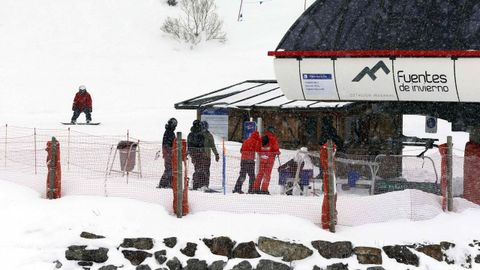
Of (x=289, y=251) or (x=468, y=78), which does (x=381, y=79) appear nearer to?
(x=468, y=78)

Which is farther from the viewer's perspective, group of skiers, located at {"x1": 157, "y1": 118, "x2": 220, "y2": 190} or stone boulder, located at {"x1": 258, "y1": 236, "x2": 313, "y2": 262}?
group of skiers, located at {"x1": 157, "y1": 118, "x2": 220, "y2": 190}

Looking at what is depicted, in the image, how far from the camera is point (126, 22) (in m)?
58.7

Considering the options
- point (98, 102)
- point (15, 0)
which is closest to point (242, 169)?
point (98, 102)

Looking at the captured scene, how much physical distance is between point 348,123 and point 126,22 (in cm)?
3762

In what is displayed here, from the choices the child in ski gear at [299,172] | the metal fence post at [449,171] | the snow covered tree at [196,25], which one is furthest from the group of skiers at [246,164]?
the snow covered tree at [196,25]

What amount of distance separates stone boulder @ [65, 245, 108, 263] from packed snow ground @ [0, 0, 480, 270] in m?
0.12

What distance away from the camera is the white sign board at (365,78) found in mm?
16609

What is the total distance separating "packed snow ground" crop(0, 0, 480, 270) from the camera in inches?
510

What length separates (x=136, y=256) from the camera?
1282 centimetres

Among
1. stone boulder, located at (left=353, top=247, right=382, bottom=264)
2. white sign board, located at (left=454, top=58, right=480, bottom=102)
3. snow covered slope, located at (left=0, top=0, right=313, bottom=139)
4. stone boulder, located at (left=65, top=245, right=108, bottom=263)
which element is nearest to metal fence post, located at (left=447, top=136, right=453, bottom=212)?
stone boulder, located at (left=353, top=247, right=382, bottom=264)

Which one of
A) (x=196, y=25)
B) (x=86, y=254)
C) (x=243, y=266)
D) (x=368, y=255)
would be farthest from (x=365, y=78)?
(x=196, y=25)

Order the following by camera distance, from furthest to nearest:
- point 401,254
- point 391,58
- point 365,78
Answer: point 365,78, point 391,58, point 401,254

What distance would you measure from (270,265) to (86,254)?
2.88 meters

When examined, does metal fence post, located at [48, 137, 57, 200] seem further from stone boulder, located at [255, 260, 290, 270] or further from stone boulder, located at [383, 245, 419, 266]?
stone boulder, located at [383, 245, 419, 266]
